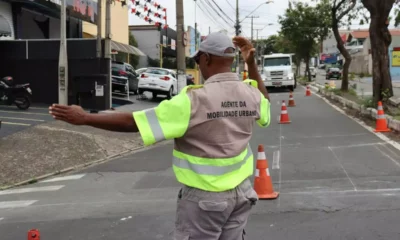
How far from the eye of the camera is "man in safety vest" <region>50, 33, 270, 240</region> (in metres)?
2.55

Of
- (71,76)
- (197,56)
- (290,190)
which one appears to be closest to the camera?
(197,56)

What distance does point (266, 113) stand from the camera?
3.04 metres

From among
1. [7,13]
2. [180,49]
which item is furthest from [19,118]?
[7,13]

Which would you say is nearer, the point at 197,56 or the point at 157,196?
the point at 197,56

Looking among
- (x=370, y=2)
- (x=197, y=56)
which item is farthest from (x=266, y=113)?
(x=370, y=2)

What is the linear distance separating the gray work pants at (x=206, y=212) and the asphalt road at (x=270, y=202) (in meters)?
2.53

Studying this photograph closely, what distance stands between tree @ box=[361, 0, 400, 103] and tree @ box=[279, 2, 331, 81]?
26899mm

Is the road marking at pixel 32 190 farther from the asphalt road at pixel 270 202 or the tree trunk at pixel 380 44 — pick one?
the tree trunk at pixel 380 44

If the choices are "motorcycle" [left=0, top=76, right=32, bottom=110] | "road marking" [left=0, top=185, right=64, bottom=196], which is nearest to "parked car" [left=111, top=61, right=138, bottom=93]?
"motorcycle" [left=0, top=76, right=32, bottom=110]

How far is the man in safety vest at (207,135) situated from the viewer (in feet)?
8.38

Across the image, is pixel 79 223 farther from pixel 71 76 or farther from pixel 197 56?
pixel 71 76

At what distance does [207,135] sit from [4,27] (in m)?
18.5

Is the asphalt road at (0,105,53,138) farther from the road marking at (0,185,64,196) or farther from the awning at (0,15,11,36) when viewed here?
the road marking at (0,185,64,196)

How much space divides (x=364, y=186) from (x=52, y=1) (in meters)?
16.6
